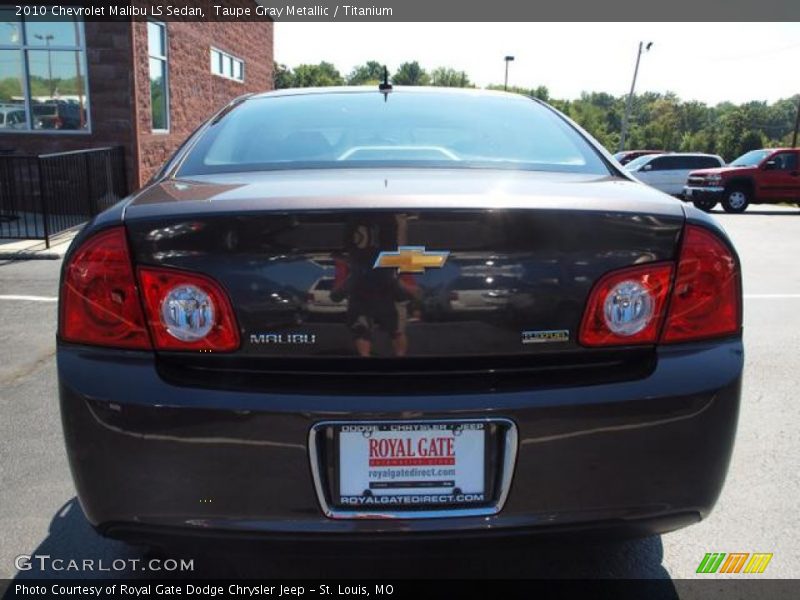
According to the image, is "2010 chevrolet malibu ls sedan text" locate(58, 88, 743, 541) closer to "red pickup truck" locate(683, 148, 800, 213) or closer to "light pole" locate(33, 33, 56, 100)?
"light pole" locate(33, 33, 56, 100)

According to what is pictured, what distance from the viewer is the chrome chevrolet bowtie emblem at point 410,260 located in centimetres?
177

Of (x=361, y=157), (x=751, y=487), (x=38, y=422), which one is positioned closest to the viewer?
(x=361, y=157)

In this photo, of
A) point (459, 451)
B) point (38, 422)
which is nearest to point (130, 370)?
point (459, 451)

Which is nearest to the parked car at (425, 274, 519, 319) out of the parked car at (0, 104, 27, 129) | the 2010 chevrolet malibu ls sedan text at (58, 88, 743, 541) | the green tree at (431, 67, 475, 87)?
the 2010 chevrolet malibu ls sedan text at (58, 88, 743, 541)

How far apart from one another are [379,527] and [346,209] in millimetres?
783

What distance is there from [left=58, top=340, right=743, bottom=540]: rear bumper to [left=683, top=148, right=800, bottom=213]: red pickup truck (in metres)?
19.0

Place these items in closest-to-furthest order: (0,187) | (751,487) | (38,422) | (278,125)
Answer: (278,125) < (751,487) < (38,422) < (0,187)

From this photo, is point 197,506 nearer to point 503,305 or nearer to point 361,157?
point 503,305

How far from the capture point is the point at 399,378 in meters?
1.81

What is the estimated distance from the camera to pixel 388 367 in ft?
5.97

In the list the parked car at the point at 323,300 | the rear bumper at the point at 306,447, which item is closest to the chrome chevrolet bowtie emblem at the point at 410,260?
the parked car at the point at 323,300

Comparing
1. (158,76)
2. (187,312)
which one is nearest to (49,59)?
(158,76)

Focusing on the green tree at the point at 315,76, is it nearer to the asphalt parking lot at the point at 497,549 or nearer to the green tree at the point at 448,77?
the green tree at the point at 448,77

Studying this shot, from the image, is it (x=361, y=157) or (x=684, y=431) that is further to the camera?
(x=361, y=157)
